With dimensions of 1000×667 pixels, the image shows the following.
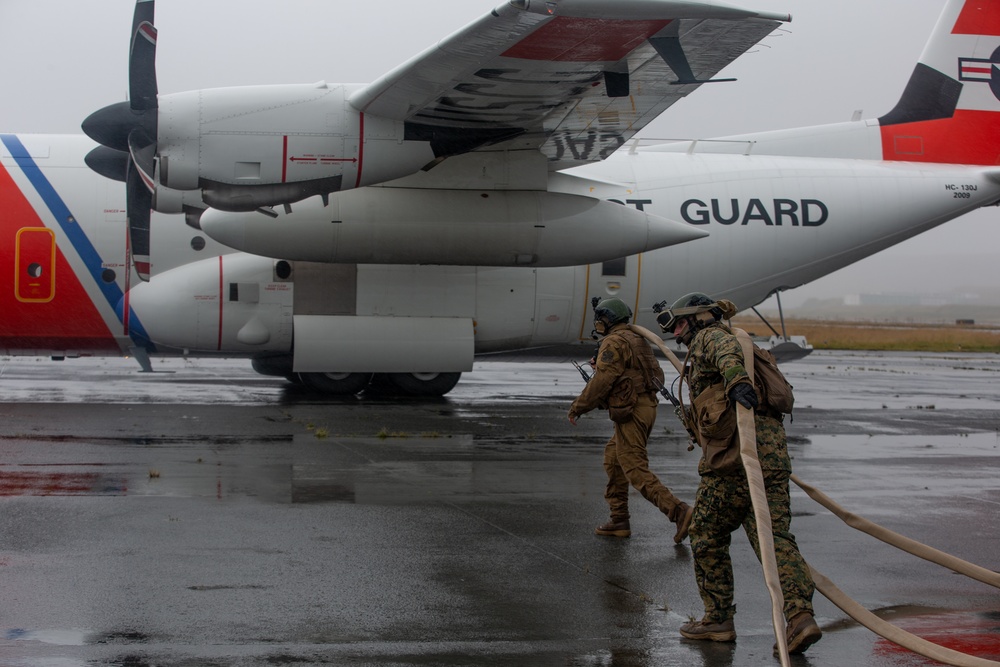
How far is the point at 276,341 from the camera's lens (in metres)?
14.8

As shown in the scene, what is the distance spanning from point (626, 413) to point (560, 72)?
5.47m

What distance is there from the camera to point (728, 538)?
532 centimetres

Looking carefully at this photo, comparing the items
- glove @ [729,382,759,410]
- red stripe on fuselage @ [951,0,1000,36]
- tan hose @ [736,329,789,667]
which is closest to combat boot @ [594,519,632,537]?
tan hose @ [736,329,789,667]

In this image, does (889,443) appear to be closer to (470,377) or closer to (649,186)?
(649,186)

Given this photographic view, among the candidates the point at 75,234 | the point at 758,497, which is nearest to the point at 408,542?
the point at 758,497

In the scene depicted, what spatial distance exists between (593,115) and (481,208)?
1961mm

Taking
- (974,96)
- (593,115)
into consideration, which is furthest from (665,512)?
(974,96)

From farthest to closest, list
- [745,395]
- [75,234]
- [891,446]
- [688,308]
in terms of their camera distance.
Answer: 1. [75,234]
2. [891,446]
3. [688,308]
4. [745,395]

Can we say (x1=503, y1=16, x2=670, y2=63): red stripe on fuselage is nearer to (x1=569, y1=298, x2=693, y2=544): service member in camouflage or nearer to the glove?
(x1=569, y1=298, x2=693, y2=544): service member in camouflage

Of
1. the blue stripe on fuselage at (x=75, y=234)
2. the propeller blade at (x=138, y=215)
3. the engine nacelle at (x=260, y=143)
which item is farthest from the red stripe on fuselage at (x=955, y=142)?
the blue stripe on fuselage at (x=75, y=234)

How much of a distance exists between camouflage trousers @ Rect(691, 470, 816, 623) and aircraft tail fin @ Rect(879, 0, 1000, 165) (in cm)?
1362

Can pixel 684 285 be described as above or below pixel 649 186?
below

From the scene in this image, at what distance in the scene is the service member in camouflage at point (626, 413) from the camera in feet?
23.8

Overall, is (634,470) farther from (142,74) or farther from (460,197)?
(142,74)
